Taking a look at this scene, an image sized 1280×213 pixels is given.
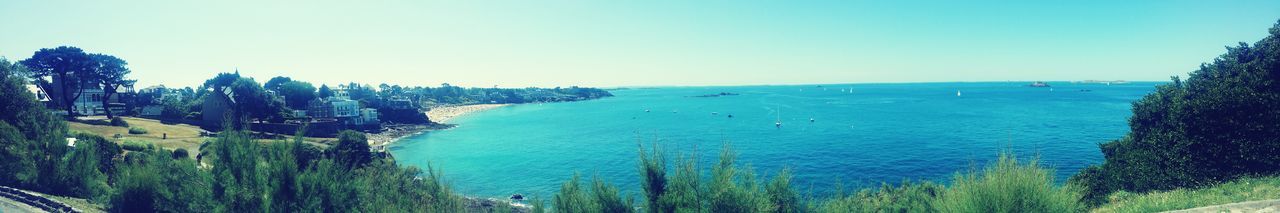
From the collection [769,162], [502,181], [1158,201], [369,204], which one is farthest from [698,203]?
[769,162]

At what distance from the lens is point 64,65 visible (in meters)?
59.1

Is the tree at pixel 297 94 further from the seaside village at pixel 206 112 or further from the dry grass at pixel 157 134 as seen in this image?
the dry grass at pixel 157 134

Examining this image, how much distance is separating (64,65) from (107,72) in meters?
5.99

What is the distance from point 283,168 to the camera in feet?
54.1

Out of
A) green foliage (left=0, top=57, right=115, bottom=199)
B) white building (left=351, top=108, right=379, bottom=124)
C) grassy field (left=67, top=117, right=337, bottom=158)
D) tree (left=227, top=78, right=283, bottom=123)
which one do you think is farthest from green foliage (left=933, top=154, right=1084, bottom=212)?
white building (left=351, top=108, right=379, bottom=124)

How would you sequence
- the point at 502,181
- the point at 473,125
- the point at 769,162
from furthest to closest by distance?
the point at 473,125 < the point at 769,162 < the point at 502,181

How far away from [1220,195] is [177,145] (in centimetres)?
6636

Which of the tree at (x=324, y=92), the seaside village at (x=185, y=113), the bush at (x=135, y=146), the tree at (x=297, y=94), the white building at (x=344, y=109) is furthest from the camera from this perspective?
the tree at (x=324, y=92)

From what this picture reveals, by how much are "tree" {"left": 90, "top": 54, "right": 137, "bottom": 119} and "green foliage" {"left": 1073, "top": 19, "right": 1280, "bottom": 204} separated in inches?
3587

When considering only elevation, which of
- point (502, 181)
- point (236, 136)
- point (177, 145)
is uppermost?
point (236, 136)

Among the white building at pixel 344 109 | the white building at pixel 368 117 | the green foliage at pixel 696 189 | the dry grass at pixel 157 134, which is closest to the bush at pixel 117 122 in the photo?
the dry grass at pixel 157 134

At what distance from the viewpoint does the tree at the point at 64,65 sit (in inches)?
2306

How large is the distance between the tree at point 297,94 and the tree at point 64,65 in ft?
101

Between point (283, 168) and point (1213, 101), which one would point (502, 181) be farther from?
point (1213, 101)
